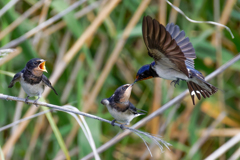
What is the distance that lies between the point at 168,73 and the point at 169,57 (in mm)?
66

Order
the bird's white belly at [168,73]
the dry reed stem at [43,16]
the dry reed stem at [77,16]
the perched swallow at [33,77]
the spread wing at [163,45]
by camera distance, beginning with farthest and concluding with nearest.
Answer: the dry reed stem at [77,16]
the dry reed stem at [43,16]
the perched swallow at [33,77]
the bird's white belly at [168,73]
the spread wing at [163,45]

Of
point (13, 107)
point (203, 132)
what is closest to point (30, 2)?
point (13, 107)

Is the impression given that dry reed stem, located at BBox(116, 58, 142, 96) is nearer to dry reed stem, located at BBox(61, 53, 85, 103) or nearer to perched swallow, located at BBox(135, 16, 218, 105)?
dry reed stem, located at BBox(61, 53, 85, 103)

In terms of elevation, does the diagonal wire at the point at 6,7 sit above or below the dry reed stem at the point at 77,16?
above

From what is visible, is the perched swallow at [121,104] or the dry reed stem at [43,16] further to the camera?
the dry reed stem at [43,16]

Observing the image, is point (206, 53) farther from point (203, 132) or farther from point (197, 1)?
point (203, 132)

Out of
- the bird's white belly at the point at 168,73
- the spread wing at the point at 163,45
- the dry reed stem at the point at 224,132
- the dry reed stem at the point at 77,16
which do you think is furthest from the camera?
the dry reed stem at the point at 224,132

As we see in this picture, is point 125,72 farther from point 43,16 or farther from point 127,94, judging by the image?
point 127,94

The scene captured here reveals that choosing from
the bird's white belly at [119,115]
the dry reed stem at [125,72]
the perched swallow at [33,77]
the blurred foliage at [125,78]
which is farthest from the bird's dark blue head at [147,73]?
the dry reed stem at [125,72]

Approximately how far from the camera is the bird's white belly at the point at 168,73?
0.91 m

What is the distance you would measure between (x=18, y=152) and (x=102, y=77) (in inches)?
31.2

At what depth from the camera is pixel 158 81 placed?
1767 mm

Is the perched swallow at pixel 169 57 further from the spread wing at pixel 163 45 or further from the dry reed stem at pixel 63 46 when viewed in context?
the dry reed stem at pixel 63 46

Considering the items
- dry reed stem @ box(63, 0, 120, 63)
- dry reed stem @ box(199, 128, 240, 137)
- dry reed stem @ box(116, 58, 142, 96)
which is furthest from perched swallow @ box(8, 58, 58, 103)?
dry reed stem @ box(199, 128, 240, 137)
